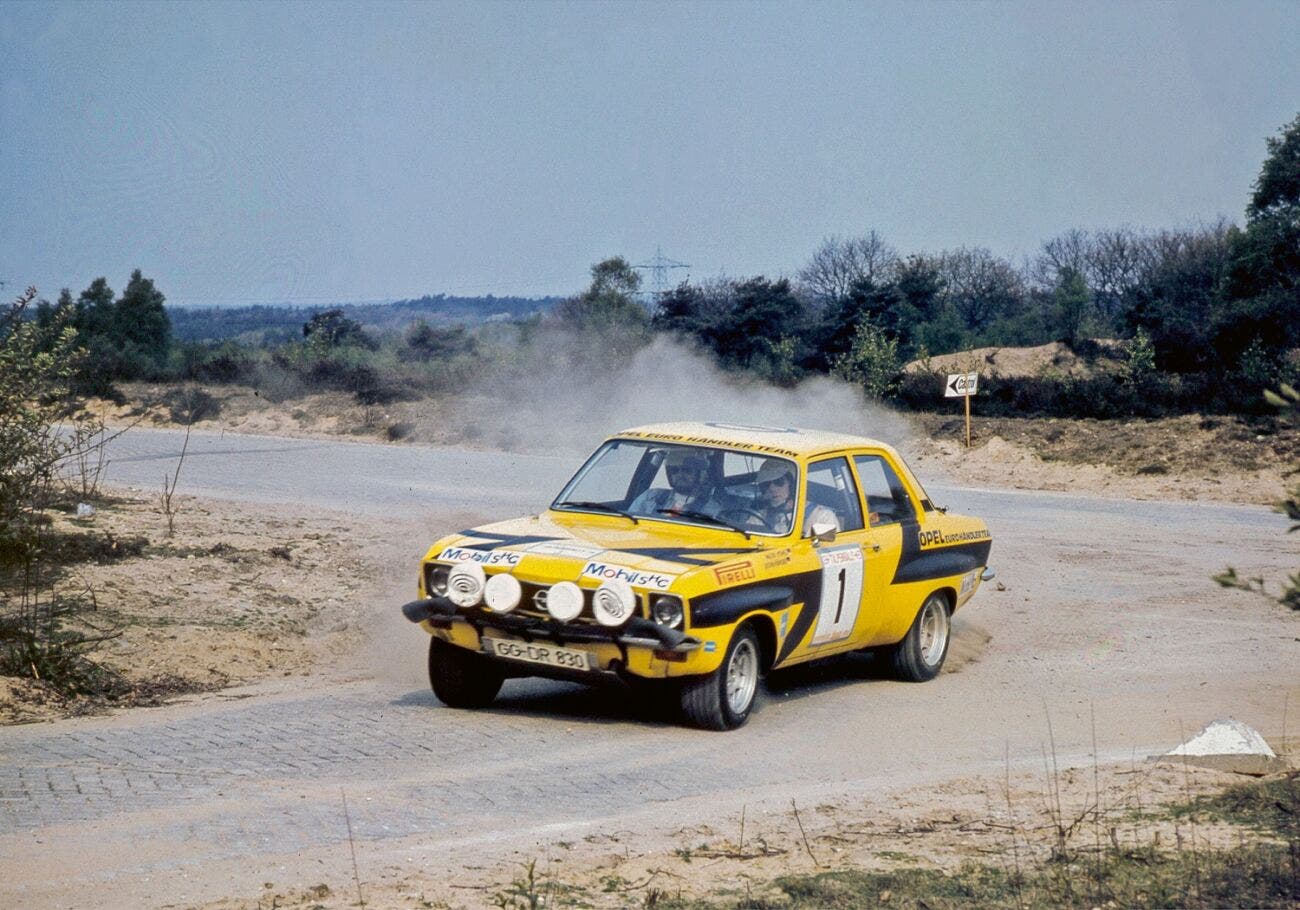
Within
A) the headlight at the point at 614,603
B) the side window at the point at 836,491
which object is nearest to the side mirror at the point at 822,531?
the side window at the point at 836,491

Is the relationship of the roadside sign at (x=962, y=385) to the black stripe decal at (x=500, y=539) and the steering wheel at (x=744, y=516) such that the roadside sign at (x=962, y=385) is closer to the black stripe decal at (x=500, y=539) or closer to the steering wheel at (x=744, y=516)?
the steering wheel at (x=744, y=516)

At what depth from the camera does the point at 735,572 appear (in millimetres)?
8359

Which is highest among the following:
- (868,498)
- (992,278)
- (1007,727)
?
(992,278)

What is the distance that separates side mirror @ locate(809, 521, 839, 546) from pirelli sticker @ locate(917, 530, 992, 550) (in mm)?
1404

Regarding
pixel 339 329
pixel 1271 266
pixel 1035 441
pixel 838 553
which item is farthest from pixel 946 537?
pixel 339 329

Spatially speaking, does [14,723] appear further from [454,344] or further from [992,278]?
[992,278]

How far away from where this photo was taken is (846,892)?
17.9 feet

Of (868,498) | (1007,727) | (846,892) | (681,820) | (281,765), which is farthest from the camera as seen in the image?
(868,498)

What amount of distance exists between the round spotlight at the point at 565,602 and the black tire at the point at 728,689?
2.68ft

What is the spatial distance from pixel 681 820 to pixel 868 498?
4.13m

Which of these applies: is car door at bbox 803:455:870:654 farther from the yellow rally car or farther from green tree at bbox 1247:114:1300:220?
green tree at bbox 1247:114:1300:220

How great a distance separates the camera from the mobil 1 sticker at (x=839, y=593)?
30.3ft

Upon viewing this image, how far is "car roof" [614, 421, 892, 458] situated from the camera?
9758 millimetres

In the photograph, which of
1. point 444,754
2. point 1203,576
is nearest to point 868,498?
point 444,754
